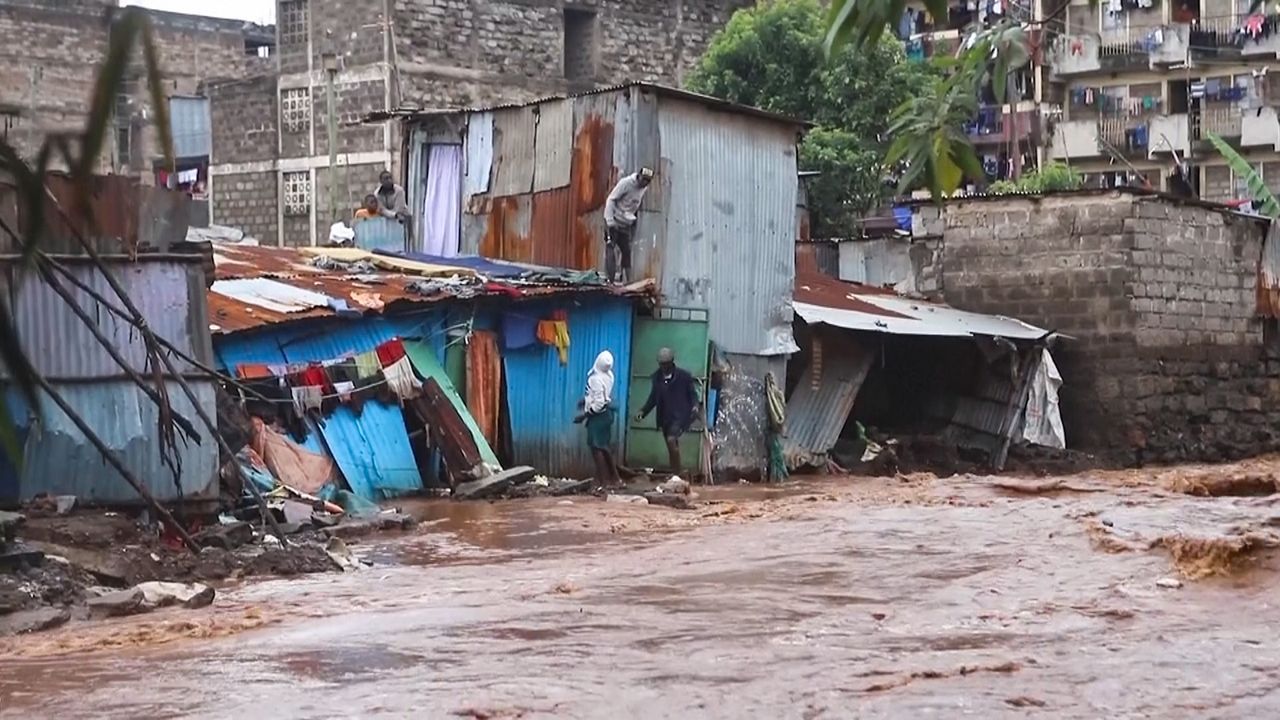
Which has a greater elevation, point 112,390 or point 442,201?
point 442,201

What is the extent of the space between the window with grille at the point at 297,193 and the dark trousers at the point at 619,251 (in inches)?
636

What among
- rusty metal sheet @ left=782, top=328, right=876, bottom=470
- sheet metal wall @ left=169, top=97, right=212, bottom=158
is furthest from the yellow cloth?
sheet metal wall @ left=169, top=97, right=212, bottom=158

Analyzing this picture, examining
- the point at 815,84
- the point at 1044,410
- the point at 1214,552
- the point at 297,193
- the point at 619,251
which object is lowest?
the point at 1044,410

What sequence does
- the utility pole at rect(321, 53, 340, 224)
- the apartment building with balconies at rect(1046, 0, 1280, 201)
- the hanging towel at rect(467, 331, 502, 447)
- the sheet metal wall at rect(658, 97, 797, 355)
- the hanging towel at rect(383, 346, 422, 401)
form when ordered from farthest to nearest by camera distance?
the apartment building with balconies at rect(1046, 0, 1280, 201)
the utility pole at rect(321, 53, 340, 224)
the sheet metal wall at rect(658, 97, 797, 355)
the hanging towel at rect(467, 331, 502, 447)
the hanging towel at rect(383, 346, 422, 401)

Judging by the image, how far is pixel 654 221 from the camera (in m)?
17.7

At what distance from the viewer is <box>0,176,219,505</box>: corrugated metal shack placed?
1075 centimetres

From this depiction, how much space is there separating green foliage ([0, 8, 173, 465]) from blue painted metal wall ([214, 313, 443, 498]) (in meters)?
12.3

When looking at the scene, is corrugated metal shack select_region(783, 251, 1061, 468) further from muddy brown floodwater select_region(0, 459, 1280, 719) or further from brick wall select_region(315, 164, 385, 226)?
brick wall select_region(315, 164, 385, 226)

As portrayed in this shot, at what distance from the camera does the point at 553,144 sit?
1856 cm

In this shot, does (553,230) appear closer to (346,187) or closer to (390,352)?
(390,352)

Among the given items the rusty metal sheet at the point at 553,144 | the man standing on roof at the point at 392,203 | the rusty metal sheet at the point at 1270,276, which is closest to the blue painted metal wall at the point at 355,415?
the rusty metal sheet at the point at 553,144

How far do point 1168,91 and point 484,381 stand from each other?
86.7 ft

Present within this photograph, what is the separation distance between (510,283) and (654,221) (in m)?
1.96

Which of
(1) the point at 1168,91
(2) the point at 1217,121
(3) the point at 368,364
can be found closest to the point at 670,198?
(3) the point at 368,364
